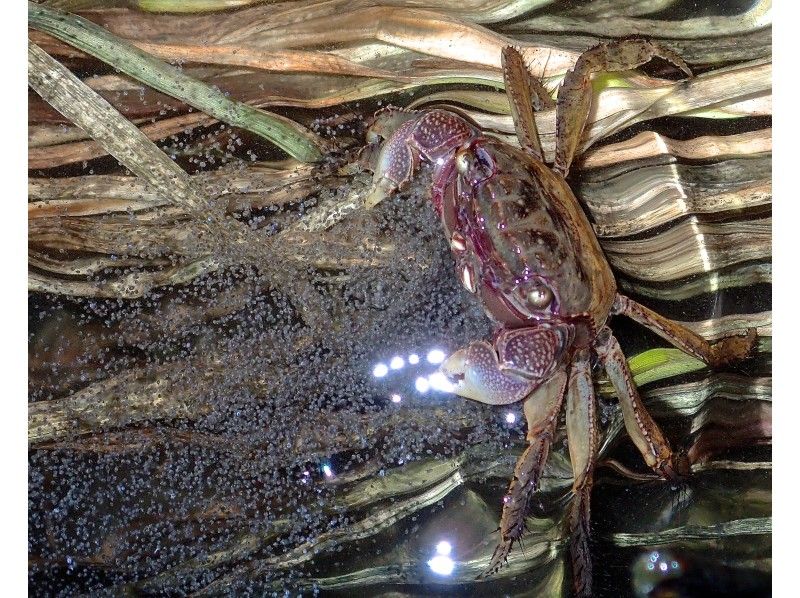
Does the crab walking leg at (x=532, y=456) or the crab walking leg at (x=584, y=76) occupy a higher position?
the crab walking leg at (x=584, y=76)

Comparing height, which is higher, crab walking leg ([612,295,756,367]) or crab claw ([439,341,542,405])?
crab walking leg ([612,295,756,367])

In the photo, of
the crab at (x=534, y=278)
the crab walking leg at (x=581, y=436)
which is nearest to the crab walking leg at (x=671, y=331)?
the crab at (x=534, y=278)

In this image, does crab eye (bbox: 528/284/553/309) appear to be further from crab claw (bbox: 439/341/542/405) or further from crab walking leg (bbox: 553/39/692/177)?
crab walking leg (bbox: 553/39/692/177)

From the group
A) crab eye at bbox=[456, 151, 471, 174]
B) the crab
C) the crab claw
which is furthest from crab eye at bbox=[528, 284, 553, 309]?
crab eye at bbox=[456, 151, 471, 174]

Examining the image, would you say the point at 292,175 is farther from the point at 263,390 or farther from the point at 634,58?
the point at 634,58

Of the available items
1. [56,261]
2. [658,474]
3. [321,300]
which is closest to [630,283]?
[658,474]

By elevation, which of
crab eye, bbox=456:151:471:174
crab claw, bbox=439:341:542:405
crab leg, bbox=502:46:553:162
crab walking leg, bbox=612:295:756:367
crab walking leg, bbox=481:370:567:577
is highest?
crab leg, bbox=502:46:553:162

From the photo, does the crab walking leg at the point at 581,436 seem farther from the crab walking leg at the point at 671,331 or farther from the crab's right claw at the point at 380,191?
the crab's right claw at the point at 380,191
